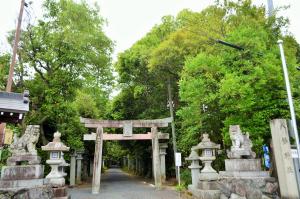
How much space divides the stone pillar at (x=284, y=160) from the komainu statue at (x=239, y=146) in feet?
3.02

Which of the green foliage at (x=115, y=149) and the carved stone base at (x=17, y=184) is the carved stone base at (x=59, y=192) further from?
the green foliage at (x=115, y=149)

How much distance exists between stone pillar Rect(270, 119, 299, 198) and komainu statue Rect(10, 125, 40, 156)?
8932 mm

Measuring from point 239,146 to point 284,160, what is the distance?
162 centimetres

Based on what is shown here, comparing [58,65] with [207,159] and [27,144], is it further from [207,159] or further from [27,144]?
[207,159]

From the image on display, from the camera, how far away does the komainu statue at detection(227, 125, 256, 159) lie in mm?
9227

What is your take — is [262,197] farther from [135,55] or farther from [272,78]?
[135,55]

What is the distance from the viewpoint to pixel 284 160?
8266 millimetres

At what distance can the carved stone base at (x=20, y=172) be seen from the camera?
27.8 ft

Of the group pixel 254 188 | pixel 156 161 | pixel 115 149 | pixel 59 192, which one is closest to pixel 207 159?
pixel 254 188

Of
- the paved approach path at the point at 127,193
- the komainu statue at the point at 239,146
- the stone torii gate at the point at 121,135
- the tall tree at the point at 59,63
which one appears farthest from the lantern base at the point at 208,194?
the tall tree at the point at 59,63

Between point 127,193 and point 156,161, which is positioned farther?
point 156,161

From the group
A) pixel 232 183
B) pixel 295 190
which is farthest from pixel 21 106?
pixel 295 190

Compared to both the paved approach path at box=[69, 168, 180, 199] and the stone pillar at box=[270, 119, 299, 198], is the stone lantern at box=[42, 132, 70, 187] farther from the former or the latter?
the stone pillar at box=[270, 119, 299, 198]

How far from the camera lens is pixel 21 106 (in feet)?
26.0
